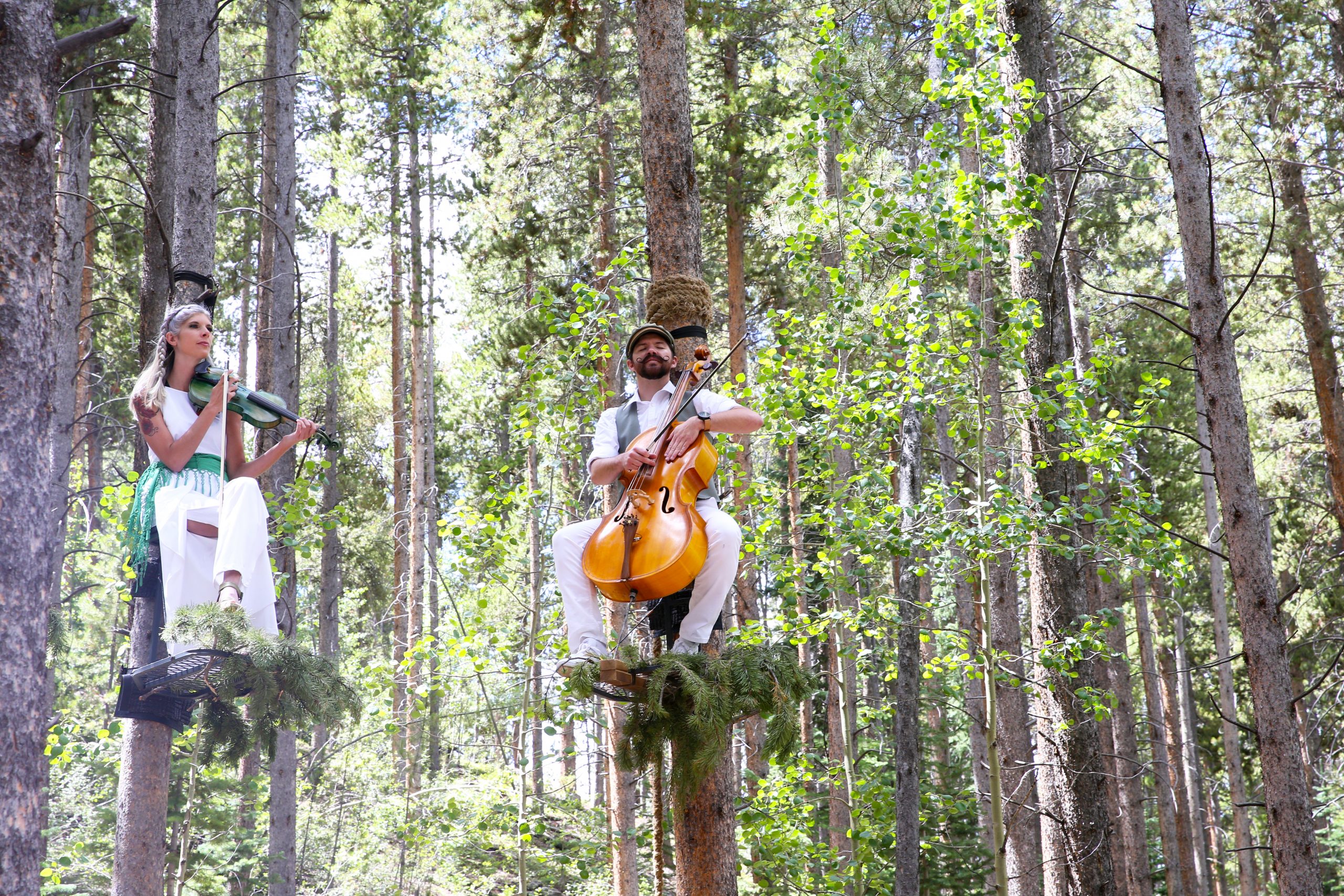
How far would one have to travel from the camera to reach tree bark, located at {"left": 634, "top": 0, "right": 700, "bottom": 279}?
4949 millimetres

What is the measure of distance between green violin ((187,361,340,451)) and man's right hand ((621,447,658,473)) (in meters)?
1.72

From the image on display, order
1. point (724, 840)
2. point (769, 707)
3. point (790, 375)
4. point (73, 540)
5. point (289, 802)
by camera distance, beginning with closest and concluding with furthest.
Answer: point (769, 707)
point (724, 840)
point (790, 375)
point (289, 802)
point (73, 540)

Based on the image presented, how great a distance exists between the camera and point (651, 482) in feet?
12.6

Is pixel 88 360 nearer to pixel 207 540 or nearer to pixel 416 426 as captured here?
pixel 416 426

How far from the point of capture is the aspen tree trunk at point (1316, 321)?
11344 mm

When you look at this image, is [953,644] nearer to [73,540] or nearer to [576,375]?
[576,375]

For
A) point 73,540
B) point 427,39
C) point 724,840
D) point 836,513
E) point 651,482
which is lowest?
point 724,840

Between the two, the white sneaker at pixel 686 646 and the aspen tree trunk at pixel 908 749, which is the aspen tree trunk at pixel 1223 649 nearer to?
the aspen tree trunk at pixel 908 749

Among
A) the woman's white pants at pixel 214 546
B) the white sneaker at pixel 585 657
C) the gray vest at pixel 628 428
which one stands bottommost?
the white sneaker at pixel 585 657

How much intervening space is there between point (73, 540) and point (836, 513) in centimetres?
1214

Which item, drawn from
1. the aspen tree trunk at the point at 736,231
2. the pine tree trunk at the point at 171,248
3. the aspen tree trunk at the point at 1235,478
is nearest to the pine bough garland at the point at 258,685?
the pine tree trunk at the point at 171,248

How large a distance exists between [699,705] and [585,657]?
58 cm

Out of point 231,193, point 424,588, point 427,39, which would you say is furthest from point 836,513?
point 231,193

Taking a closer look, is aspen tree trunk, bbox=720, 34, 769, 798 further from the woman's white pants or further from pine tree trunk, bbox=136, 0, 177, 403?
the woman's white pants
